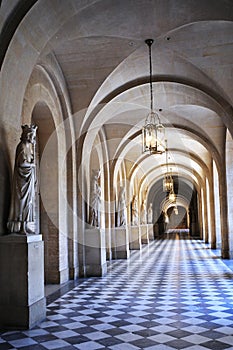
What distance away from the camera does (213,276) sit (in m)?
10.5

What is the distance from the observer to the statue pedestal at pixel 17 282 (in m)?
5.78

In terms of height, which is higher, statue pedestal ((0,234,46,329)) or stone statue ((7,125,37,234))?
stone statue ((7,125,37,234))

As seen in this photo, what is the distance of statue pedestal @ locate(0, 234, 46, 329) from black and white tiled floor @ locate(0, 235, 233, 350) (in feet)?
0.79

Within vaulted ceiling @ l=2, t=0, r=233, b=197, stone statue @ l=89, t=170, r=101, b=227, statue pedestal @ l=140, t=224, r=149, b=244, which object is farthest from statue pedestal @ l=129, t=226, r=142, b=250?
stone statue @ l=89, t=170, r=101, b=227

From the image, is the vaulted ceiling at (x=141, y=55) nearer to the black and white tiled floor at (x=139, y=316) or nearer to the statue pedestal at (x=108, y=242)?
the statue pedestal at (x=108, y=242)

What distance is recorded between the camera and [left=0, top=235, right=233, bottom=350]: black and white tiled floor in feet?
16.4

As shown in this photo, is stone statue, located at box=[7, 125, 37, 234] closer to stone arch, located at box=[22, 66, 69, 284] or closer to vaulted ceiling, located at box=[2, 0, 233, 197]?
vaulted ceiling, located at box=[2, 0, 233, 197]

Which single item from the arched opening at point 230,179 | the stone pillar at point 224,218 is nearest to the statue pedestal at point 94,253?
the stone pillar at point 224,218

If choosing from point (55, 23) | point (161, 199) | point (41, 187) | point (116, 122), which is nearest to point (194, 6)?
point (55, 23)

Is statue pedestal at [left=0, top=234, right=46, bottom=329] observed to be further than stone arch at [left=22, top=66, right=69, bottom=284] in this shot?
No

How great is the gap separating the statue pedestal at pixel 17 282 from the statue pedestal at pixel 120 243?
33.7 ft

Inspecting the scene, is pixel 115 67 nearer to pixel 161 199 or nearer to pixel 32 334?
pixel 32 334

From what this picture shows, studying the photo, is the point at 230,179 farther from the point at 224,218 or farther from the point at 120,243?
the point at 120,243

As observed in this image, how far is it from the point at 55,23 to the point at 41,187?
455 cm
